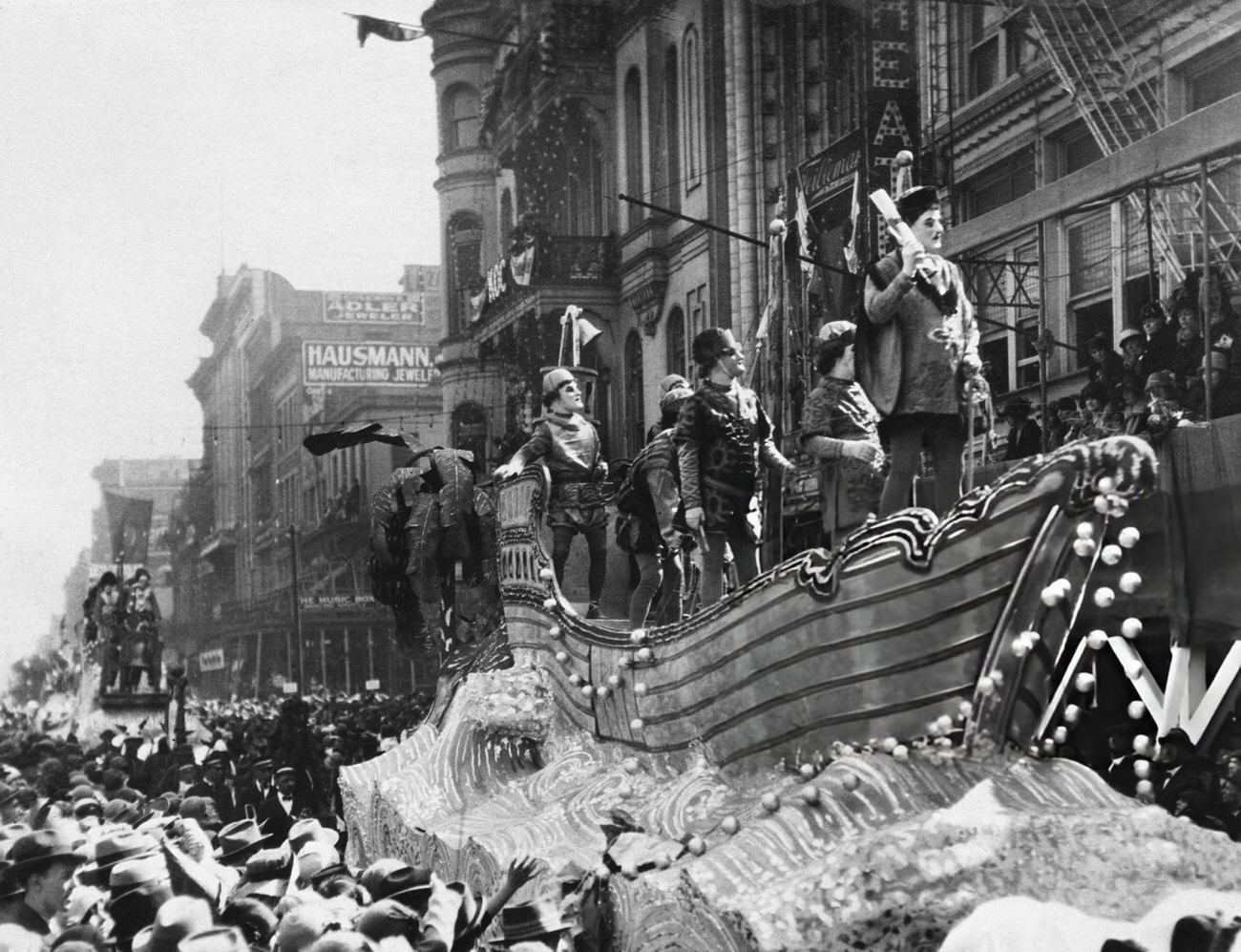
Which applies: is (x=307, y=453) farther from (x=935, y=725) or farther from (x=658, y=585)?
(x=935, y=725)

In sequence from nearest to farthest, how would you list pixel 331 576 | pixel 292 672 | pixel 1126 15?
1. pixel 1126 15
2. pixel 331 576
3. pixel 292 672

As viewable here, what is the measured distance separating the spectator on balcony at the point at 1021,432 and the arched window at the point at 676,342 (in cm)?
247

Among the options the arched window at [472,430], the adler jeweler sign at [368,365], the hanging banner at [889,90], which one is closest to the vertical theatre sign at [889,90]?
the hanging banner at [889,90]

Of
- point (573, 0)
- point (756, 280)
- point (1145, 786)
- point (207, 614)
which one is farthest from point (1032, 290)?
point (207, 614)

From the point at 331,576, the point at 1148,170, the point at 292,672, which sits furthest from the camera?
the point at 292,672

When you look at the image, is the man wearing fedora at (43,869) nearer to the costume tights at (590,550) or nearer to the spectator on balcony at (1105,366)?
the costume tights at (590,550)

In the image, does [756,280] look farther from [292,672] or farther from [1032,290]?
[292,672]

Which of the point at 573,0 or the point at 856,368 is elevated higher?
the point at 573,0

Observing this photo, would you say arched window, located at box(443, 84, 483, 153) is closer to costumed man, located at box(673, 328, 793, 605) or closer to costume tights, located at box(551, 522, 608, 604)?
costume tights, located at box(551, 522, 608, 604)

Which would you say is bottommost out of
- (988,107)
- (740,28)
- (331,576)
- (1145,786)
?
(1145,786)

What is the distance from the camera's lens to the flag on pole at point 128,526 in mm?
16312

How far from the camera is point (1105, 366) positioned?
18.4 ft

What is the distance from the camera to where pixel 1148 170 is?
5336mm

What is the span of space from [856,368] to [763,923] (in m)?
2.04
